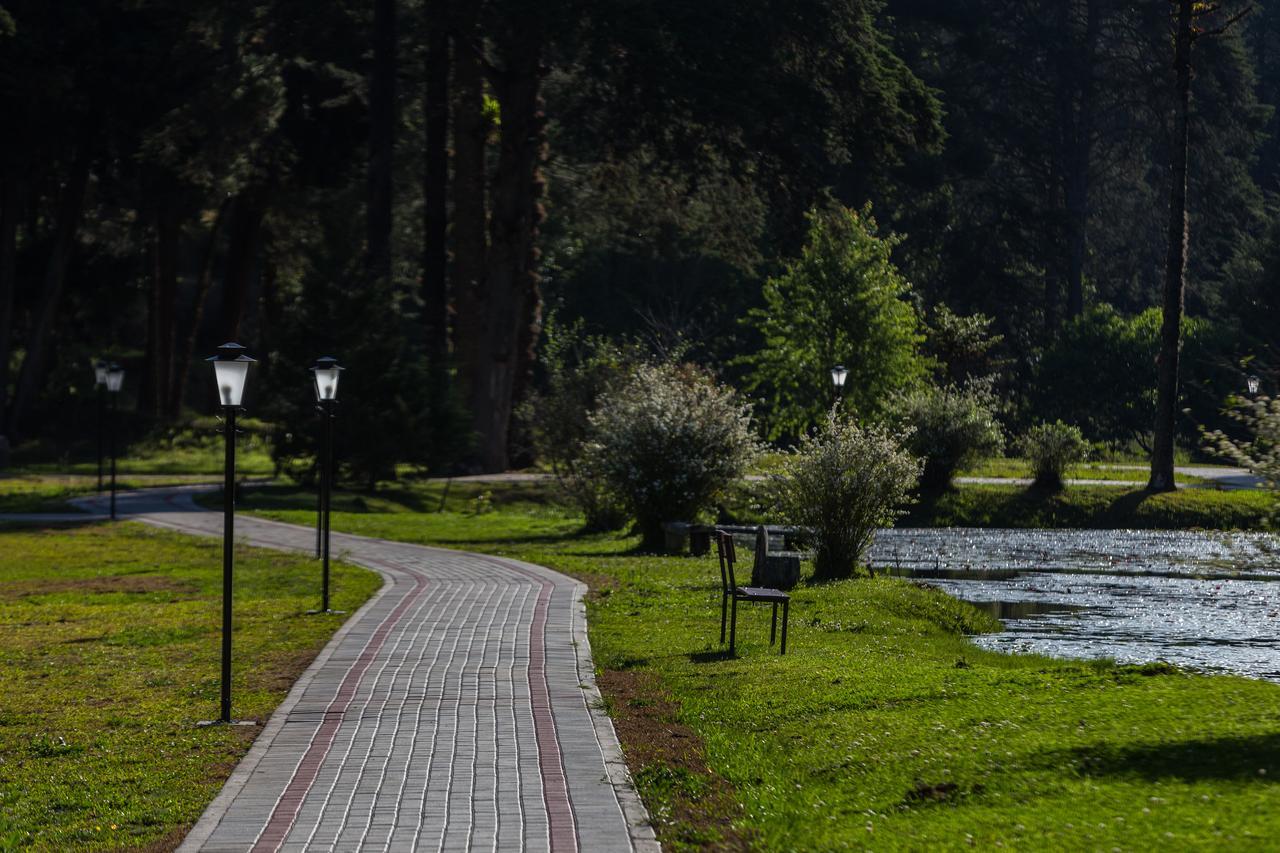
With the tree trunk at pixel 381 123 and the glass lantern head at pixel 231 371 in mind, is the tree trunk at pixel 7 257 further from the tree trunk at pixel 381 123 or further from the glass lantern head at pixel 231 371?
the glass lantern head at pixel 231 371

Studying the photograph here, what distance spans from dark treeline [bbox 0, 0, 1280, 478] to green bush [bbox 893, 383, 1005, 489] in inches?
224

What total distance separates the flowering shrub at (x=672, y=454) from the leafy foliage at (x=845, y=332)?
20509 millimetres

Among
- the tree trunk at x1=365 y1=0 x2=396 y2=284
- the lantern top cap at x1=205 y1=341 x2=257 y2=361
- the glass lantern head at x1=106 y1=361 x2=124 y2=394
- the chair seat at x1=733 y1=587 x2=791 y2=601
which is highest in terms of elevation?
the tree trunk at x1=365 y1=0 x2=396 y2=284

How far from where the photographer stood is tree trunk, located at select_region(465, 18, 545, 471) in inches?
1615

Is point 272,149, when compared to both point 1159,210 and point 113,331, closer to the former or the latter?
point 113,331

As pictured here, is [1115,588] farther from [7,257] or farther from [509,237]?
[7,257]

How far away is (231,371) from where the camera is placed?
12445mm

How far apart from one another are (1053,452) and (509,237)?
14369 millimetres

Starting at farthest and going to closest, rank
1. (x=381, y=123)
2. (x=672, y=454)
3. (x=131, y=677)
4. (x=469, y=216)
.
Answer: (x=469, y=216) → (x=381, y=123) → (x=672, y=454) → (x=131, y=677)

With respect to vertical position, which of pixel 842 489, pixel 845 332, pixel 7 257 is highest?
pixel 7 257

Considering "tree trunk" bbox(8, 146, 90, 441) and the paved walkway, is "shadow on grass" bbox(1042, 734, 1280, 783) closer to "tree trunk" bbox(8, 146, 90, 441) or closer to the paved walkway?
the paved walkway

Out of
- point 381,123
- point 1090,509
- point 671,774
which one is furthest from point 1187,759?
point 381,123

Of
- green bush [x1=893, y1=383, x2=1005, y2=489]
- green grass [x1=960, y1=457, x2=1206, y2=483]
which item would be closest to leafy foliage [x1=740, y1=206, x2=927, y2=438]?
green grass [x1=960, y1=457, x2=1206, y2=483]

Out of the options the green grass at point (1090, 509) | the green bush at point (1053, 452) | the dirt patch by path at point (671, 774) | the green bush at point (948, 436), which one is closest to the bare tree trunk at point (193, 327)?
the green bush at point (948, 436)
